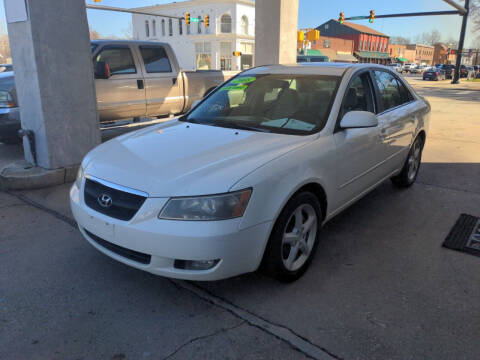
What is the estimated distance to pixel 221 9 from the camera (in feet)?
191

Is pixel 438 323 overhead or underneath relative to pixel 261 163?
underneath

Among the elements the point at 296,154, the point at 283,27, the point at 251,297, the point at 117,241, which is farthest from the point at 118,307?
the point at 283,27

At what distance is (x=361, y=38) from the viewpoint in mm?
84250

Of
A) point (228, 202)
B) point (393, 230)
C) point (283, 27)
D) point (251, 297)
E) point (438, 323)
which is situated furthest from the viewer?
point (283, 27)

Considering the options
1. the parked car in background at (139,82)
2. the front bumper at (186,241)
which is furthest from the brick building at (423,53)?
the front bumper at (186,241)

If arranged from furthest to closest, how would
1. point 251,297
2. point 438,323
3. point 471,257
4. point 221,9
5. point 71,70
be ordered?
point 221,9, point 71,70, point 471,257, point 251,297, point 438,323

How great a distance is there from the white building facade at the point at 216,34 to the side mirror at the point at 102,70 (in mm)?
51454

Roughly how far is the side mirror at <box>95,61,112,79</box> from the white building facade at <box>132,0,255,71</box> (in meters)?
51.5

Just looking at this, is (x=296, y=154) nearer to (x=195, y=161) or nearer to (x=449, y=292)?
(x=195, y=161)

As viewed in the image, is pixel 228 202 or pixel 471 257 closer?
pixel 228 202

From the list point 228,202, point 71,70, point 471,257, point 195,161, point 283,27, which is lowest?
point 471,257

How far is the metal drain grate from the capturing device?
381cm

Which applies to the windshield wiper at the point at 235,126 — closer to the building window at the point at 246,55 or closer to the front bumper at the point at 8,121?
the front bumper at the point at 8,121

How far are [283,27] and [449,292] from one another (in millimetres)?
7977
